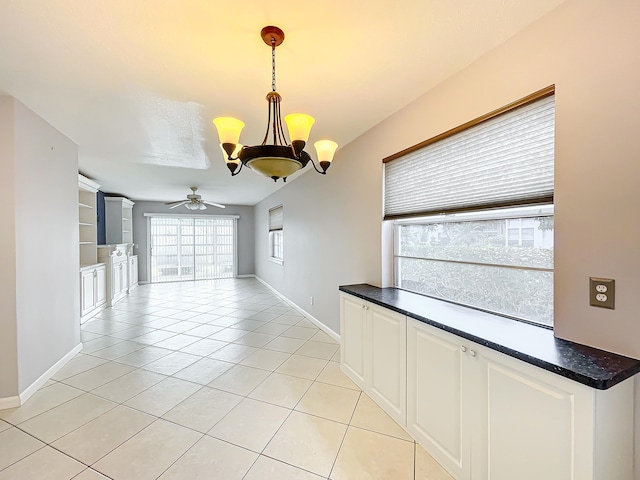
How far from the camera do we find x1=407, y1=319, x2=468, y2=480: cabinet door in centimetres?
150

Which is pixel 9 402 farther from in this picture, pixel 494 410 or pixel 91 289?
pixel 494 410

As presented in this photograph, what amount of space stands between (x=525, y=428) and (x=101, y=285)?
240 inches

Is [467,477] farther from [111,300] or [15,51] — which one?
[111,300]

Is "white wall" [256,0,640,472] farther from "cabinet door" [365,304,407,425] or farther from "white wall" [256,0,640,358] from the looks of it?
"cabinet door" [365,304,407,425]

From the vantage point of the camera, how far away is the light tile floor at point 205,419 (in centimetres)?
162

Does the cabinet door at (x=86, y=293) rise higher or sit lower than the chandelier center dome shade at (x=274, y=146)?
lower

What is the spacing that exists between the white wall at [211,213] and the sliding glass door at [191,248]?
180 millimetres

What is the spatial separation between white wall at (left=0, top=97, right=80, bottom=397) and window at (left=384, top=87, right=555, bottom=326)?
310 centimetres

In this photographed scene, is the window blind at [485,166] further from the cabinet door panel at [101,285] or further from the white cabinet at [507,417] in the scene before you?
the cabinet door panel at [101,285]

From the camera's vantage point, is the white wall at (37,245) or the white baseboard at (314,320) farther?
the white baseboard at (314,320)

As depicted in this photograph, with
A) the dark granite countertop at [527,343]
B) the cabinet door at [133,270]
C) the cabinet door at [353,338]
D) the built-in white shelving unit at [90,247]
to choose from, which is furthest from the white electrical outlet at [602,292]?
the cabinet door at [133,270]

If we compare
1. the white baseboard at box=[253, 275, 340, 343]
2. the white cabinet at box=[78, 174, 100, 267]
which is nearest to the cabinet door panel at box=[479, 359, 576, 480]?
the white baseboard at box=[253, 275, 340, 343]

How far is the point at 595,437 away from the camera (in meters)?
1.01

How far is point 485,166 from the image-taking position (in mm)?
1780
